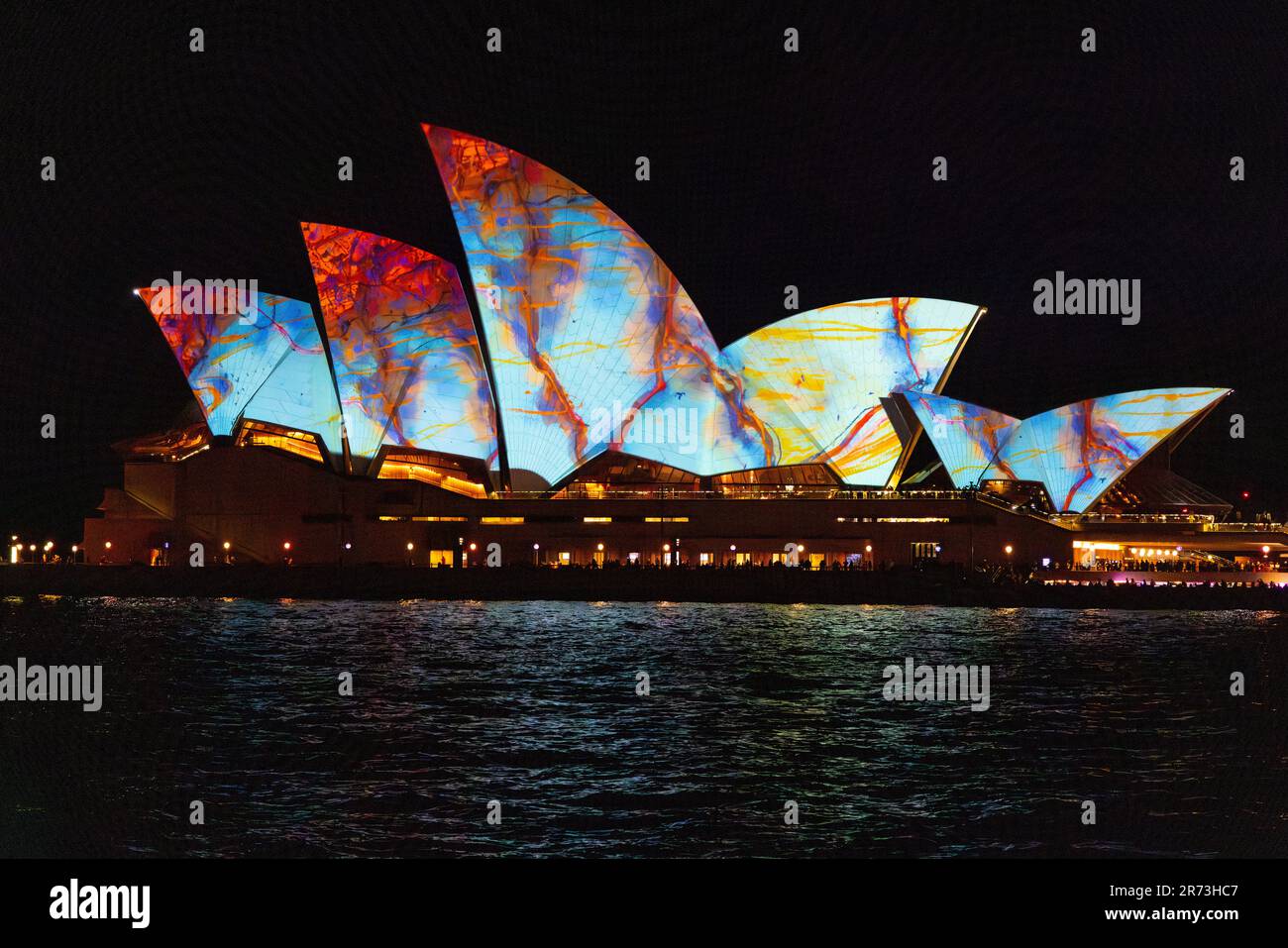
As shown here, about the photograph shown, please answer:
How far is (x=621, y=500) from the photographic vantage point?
171 feet

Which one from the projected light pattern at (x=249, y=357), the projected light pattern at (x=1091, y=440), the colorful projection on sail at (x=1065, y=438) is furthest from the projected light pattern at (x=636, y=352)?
the projected light pattern at (x=249, y=357)

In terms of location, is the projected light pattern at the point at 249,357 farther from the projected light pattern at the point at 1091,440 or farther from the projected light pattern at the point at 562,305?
the projected light pattern at the point at 1091,440

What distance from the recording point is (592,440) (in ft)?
164

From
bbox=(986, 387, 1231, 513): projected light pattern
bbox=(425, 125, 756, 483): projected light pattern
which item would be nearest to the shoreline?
bbox=(425, 125, 756, 483): projected light pattern

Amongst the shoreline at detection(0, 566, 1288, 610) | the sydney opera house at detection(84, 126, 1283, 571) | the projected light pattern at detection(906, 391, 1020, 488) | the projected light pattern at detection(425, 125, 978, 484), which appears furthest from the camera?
the projected light pattern at detection(906, 391, 1020, 488)

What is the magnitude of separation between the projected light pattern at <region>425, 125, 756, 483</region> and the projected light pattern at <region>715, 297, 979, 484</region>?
5.65ft

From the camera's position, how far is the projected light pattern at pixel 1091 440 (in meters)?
51.7

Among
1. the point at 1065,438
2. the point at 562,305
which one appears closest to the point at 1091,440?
the point at 1065,438

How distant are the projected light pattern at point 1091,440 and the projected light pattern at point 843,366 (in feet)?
19.6

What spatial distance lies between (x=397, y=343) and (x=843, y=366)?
56.4 ft

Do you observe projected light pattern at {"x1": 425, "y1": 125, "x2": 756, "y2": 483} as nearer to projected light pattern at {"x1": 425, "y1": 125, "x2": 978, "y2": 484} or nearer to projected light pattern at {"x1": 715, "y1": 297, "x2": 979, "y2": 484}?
projected light pattern at {"x1": 425, "y1": 125, "x2": 978, "y2": 484}

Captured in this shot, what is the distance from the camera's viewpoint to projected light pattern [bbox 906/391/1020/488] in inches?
2040

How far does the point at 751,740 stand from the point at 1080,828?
5255 millimetres

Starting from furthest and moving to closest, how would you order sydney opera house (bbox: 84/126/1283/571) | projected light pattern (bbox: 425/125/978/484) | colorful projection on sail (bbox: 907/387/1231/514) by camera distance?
colorful projection on sail (bbox: 907/387/1231/514) → sydney opera house (bbox: 84/126/1283/571) → projected light pattern (bbox: 425/125/978/484)
